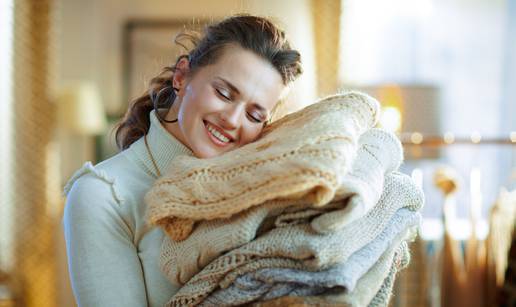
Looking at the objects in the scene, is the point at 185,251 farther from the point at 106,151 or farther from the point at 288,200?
the point at 106,151

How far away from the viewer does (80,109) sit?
15.2 ft

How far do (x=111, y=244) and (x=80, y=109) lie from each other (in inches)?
147

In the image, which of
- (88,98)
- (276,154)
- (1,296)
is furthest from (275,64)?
(88,98)

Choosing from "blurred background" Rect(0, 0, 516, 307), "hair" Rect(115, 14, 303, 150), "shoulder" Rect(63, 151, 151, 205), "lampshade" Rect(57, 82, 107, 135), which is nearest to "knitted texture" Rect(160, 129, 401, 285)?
"shoulder" Rect(63, 151, 151, 205)

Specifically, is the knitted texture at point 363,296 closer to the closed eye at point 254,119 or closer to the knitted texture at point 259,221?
the knitted texture at point 259,221

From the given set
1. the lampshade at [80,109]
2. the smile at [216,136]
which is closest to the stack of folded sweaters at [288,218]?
the smile at [216,136]

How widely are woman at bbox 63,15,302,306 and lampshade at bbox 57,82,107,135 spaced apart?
3.56m

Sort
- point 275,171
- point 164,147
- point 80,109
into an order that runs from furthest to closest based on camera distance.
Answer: point 80,109
point 164,147
point 275,171

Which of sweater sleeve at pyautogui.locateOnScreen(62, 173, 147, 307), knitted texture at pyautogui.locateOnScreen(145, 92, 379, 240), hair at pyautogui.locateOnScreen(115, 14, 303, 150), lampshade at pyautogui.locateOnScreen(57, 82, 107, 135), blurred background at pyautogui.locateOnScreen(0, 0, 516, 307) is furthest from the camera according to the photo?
lampshade at pyautogui.locateOnScreen(57, 82, 107, 135)

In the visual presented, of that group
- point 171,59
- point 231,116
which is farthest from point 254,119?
point 171,59

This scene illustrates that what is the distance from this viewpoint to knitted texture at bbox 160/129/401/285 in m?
0.86

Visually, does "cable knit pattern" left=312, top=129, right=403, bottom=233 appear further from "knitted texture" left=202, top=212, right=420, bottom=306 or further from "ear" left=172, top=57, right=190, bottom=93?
"ear" left=172, top=57, right=190, bottom=93

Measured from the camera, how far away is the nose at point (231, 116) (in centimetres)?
109

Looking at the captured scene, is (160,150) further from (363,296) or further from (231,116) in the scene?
(363,296)
